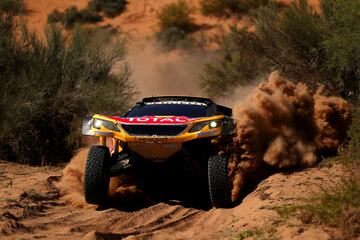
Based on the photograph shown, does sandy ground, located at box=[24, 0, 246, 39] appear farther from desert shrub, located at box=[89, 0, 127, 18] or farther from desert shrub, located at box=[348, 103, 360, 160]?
desert shrub, located at box=[348, 103, 360, 160]

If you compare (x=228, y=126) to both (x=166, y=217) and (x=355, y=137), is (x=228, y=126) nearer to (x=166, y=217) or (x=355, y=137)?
(x=166, y=217)

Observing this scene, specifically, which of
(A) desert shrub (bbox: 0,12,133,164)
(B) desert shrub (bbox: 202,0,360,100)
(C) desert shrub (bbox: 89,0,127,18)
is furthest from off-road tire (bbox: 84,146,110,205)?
(C) desert shrub (bbox: 89,0,127,18)

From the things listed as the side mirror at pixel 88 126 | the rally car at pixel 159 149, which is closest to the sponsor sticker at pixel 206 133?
the rally car at pixel 159 149

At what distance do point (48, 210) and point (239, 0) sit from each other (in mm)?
32636

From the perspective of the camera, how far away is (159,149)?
26.6 feet

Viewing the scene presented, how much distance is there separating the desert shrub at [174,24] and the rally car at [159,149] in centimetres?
2917

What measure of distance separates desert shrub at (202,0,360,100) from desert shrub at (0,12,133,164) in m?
4.47

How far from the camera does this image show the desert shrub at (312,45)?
13.4 metres

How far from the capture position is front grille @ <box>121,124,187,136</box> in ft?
26.6

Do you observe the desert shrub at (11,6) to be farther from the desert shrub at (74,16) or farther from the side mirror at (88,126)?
the desert shrub at (74,16)

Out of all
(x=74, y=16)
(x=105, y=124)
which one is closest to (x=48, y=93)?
(x=105, y=124)

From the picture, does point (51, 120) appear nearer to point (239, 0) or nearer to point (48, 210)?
point (48, 210)

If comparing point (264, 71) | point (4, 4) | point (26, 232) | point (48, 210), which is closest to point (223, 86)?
point (264, 71)

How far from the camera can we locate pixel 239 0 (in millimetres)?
39375
